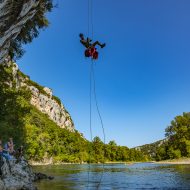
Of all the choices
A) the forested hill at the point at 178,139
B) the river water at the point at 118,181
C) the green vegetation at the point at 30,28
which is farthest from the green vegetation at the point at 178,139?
the green vegetation at the point at 30,28

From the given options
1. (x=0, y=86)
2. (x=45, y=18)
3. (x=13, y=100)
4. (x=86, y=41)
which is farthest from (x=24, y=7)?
(x=13, y=100)

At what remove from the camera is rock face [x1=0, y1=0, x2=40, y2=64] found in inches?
781

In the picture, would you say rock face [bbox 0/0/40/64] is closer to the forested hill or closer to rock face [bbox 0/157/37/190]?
rock face [bbox 0/157/37/190]

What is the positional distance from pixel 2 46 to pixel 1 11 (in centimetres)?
248

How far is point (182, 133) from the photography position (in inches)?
4951

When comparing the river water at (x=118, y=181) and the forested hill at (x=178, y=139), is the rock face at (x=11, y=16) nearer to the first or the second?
the river water at (x=118, y=181)

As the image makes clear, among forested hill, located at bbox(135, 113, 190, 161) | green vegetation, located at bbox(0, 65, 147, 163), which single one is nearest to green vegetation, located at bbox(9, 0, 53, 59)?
green vegetation, located at bbox(0, 65, 147, 163)

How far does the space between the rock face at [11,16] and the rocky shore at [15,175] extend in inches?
417

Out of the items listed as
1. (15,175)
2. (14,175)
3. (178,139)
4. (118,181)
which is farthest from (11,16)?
(178,139)

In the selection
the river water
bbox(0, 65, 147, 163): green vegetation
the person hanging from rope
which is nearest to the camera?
the person hanging from rope

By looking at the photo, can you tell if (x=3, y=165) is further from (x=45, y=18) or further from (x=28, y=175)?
(x=45, y=18)

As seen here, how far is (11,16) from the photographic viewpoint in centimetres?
2072

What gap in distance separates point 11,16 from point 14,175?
15.0 m

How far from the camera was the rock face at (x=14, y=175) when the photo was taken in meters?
27.0
